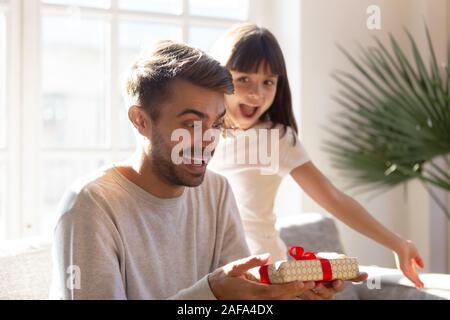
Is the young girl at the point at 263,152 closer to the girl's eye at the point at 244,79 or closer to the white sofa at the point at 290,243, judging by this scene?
the girl's eye at the point at 244,79

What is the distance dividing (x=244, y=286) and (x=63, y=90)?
58.3 inches

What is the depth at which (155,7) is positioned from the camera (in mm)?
2609

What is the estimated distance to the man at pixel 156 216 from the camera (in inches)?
46.7

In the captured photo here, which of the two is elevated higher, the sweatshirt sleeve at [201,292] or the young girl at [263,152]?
the young girl at [263,152]

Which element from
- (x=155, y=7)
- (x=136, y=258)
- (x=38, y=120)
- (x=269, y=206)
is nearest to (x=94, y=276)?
(x=136, y=258)

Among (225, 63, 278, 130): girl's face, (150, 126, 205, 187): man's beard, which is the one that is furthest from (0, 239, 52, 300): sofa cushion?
(225, 63, 278, 130): girl's face

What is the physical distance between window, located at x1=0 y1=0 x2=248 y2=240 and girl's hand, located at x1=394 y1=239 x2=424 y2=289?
1.16 metres

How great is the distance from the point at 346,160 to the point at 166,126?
4.92 ft

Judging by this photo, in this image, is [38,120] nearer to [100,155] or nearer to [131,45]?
[100,155]

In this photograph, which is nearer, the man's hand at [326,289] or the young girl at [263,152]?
the man's hand at [326,289]

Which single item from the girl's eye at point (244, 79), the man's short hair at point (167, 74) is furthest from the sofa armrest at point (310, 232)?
the man's short hair at point (167, 74)

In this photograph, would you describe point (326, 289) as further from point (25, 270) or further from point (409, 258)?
point (25, 270)

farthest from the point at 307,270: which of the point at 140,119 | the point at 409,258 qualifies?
the point at 409,258

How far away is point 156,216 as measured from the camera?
53.0 inches
